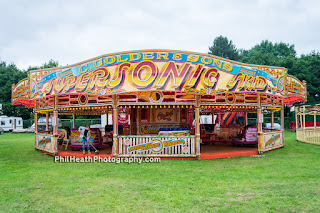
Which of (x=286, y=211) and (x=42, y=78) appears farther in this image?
(x=42, y=78)

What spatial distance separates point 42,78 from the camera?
13344 millimetres

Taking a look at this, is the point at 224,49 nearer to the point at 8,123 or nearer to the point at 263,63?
the point at 263,63

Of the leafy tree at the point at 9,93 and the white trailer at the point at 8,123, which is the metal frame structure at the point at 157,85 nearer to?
the white trailer at the point at 8,123

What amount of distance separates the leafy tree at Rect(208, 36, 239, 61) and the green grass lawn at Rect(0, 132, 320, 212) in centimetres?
4069

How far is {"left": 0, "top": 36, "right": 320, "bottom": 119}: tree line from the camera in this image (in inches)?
1398

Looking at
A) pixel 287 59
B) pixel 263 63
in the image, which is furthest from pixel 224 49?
pixel 287 59

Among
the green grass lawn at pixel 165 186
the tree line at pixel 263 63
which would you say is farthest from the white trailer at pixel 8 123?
the green grass lawn at pixel 165 186

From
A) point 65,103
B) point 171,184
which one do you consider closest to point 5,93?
point 65,103

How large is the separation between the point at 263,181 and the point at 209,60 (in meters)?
5.59

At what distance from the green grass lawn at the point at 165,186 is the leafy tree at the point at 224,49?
4069cm

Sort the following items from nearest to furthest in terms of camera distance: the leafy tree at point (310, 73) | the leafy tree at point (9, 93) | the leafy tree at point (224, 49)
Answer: the leafy tree at point (310, 73) < the leafy tree at point (9, 93) < the leafy tree at point (224, 49)

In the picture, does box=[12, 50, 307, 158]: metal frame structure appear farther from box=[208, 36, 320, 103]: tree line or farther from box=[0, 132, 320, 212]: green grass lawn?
box=[208, 36, 320, 103]: tree line

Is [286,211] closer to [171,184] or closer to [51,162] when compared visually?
[171,184]

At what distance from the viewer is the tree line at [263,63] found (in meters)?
35.5
